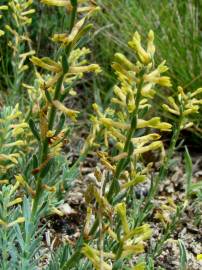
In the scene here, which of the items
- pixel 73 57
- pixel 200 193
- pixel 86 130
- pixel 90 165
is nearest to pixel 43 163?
pixel 73 57

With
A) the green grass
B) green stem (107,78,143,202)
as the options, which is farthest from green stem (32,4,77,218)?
the green grass

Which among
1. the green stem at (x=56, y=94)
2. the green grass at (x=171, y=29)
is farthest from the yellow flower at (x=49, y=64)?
the green grass at (x=171, y=29)

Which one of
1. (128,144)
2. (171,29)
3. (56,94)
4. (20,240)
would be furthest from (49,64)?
(171,29)

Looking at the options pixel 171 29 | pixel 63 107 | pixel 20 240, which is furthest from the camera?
pixel 171 29

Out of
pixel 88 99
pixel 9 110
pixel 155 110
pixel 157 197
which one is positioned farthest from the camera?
pixel 88 99

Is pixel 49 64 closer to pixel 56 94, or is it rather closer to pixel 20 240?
pixel 56 94

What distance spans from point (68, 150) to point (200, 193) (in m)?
1.14

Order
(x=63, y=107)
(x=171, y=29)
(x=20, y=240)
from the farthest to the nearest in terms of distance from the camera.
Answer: (x=171, y=29), (x=20, y=240), (x=63, y=107)

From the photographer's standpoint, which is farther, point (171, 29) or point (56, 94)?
point (171, 29)

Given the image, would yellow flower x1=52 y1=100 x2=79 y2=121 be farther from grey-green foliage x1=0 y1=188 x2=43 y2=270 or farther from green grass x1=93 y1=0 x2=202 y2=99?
green grass x1=93 y1=0 x2=202 y2=99

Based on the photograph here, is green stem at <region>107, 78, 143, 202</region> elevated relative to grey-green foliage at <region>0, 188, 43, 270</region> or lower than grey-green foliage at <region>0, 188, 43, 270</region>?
elevated

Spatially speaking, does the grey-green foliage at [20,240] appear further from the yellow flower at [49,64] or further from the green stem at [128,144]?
the yellow flower at [49,64]

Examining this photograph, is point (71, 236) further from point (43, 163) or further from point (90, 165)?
point (43, 163)

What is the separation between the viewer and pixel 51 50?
13.6ft
